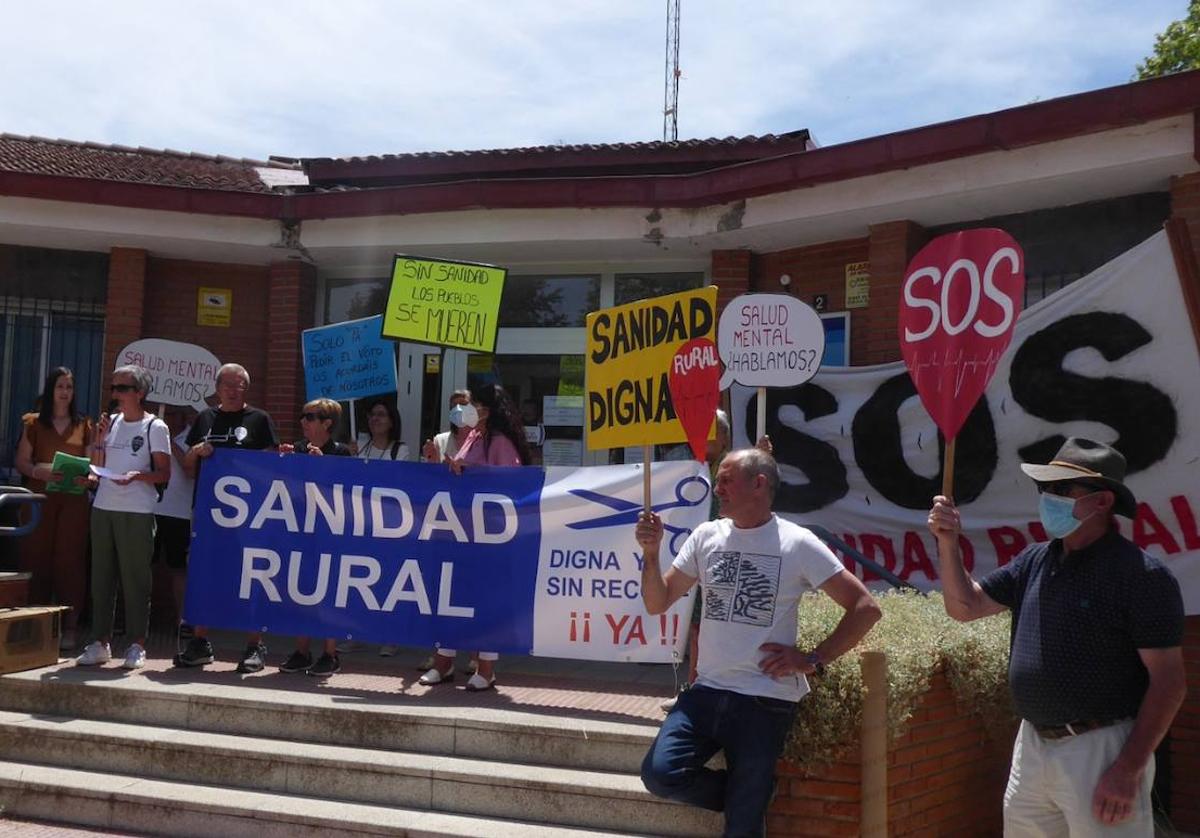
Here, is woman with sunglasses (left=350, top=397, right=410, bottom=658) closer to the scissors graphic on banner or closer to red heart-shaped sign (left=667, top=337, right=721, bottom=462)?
the scissors graphic on banner

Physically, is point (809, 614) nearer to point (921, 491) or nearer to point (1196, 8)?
point (921, 491)

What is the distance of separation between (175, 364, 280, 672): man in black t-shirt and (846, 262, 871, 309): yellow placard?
4.30 m

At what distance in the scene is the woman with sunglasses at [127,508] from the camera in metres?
6.30

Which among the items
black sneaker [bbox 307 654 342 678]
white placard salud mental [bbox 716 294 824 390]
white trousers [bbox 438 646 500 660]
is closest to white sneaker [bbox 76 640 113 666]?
black sneaker [bbox 307 654 342 678]

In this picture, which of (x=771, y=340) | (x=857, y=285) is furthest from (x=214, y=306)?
(x=857, y=285)

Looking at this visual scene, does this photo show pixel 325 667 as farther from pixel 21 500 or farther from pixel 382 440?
pixel 21 500

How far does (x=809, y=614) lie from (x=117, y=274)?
7226mm

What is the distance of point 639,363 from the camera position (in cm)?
499

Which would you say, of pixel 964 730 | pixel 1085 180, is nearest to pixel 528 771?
pixel 964 730

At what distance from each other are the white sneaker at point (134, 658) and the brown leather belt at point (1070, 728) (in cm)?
508

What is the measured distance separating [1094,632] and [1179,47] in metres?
24.8

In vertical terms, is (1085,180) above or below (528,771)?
above

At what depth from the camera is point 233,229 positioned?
895 cm

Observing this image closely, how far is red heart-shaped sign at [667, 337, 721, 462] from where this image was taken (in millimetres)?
4672
